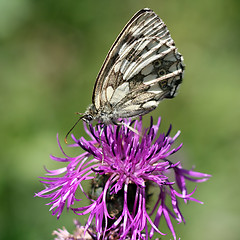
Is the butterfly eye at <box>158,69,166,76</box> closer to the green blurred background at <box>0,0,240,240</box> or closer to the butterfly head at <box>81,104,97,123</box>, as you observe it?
the butterfly head at <box>81,104,97,123</box>

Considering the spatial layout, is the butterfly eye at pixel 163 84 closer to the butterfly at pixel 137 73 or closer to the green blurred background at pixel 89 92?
the butterfly at pixel 137 73

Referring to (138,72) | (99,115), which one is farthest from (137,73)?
(99,115)

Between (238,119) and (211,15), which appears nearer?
(238,119)

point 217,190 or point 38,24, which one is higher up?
point 38,24

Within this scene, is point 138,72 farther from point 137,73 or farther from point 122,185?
point 122,185

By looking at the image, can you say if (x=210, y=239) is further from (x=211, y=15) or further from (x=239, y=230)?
(x=211, y=15)

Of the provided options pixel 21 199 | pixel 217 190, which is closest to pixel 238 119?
pixel 217 190

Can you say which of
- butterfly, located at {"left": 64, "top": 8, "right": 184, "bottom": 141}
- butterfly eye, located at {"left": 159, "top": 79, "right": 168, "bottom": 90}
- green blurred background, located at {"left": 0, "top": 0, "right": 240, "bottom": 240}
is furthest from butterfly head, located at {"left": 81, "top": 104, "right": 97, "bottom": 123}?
green blurred background, located at {"left": 0, "top": 0, "right": 240, "bottom": 240}
